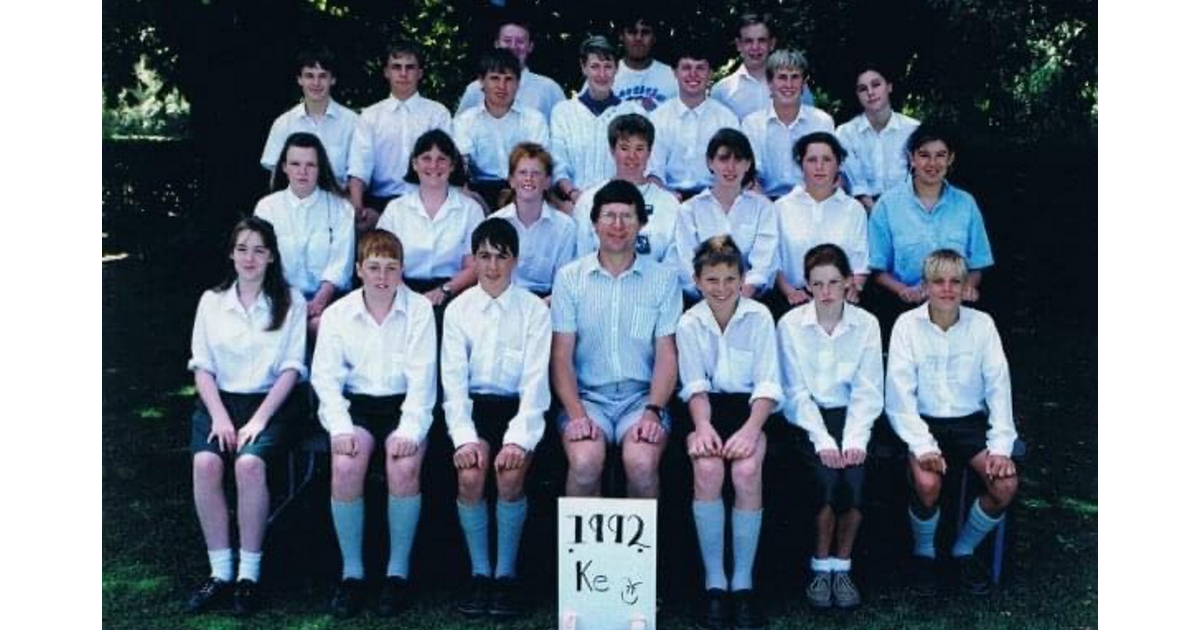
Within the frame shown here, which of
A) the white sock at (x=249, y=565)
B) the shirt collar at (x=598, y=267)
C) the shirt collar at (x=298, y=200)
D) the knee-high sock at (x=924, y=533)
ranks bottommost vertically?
the white sock at (x=249, y=565)

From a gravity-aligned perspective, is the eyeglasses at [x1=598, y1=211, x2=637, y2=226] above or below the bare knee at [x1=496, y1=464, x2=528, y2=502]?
above

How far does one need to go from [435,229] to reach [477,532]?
5.25ft

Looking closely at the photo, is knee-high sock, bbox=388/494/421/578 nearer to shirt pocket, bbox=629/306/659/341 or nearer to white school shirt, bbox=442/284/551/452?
white school shirt, bbox=442/284/551/452

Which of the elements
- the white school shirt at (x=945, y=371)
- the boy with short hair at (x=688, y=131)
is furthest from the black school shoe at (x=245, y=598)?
the boy with short hair at (x=688, y=131)

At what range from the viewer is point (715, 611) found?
16.2 ft

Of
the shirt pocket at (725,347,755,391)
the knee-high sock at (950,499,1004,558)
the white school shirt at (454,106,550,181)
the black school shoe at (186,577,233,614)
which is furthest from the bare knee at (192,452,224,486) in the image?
the knee-high sock at (950,499,1004,558)

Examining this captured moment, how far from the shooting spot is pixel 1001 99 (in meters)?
11.1

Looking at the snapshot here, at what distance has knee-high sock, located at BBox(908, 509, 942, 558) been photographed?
207 inches

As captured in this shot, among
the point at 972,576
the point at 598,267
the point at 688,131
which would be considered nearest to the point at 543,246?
the point at 598,267

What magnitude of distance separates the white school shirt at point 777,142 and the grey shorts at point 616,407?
1966 millimetres

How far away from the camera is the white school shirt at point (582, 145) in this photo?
6.77 m

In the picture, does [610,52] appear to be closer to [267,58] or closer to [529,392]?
[529,392]

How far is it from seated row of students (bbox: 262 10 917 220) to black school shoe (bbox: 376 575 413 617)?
7.43ft

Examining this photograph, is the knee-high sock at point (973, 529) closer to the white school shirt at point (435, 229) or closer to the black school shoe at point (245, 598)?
the white school shirt at point (435, 229)
